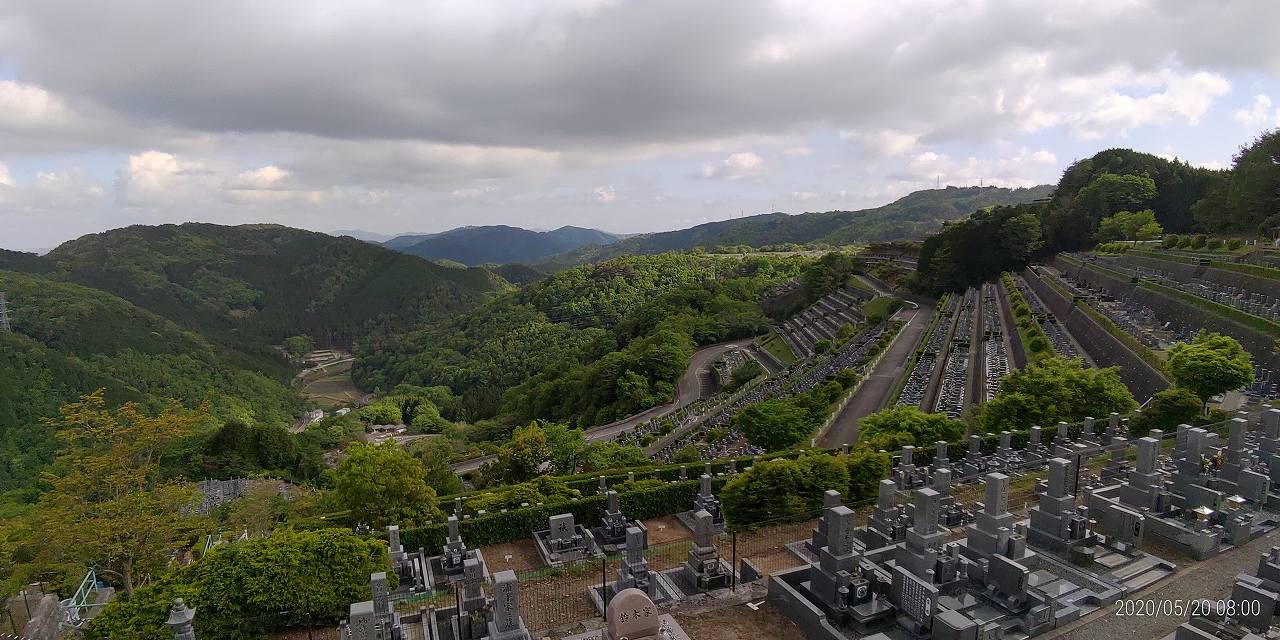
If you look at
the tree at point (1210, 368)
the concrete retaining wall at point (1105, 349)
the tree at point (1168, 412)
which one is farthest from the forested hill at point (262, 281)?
the tree at point (1210, 368)

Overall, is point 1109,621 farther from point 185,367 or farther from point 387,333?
point 387,333

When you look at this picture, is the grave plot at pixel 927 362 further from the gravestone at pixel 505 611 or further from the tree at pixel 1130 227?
the gravestone at pixel 505 611

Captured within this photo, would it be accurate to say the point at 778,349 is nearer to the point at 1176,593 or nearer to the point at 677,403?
the point at 677,403

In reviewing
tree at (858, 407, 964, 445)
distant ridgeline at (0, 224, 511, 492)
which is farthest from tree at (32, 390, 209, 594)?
distant ridgeline at (0, 224, 511, 492)

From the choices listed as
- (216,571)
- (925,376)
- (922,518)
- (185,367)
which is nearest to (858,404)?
(925,376)

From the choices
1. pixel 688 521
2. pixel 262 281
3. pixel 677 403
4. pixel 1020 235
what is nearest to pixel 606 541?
pixel 688 521

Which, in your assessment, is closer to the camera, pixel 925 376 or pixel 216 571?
pixel 216 571
